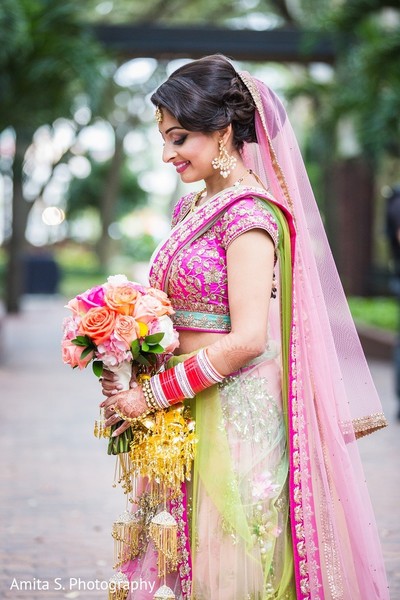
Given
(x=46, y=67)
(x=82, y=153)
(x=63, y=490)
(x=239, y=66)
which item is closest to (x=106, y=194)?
(x=82, y=153)

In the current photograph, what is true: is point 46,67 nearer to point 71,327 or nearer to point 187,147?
point 187,147

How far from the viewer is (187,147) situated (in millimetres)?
2885

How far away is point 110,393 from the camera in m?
2.87

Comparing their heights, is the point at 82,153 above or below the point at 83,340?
above

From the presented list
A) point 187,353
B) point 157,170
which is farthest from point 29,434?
point 157,170

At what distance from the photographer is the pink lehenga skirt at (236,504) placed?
112 inches

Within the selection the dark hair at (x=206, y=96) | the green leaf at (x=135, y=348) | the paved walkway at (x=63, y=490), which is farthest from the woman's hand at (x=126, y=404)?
the paved walkway at (x=63, y=490)

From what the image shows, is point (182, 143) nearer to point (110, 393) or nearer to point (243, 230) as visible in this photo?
point (243, 230)

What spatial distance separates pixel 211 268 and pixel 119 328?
32 centimetres

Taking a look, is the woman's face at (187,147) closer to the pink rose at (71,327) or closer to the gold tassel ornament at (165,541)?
the pink rose at (71,327)

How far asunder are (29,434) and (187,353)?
5.48 meters

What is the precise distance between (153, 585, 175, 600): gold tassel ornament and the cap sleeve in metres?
0.98

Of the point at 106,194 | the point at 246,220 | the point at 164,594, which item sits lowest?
the point at 164,594

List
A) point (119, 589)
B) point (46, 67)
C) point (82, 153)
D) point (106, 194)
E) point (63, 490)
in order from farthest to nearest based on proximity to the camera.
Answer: point (106, 194), point (82, 153), point (46, 67), point (63, 490), point (119, 589)
